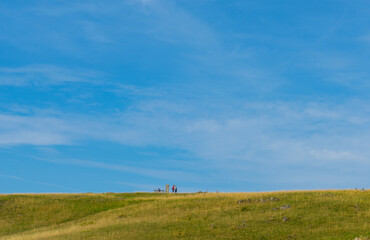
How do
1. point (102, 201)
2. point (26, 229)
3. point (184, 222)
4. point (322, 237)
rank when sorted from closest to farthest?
point (322, 237), point (184, 222), point (26, 229), point (102, 201)

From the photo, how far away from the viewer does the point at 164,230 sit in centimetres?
3291

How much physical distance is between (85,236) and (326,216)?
19.7 meters

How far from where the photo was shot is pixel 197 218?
37219mm

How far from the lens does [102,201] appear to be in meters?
56.8

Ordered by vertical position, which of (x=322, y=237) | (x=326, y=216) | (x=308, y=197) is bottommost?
(x=322, y=237)

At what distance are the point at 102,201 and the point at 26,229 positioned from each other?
12.7 metres

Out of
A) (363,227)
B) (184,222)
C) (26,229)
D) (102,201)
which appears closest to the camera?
(363,227)

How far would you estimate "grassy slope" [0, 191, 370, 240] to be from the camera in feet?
102

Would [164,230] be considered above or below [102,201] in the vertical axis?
below

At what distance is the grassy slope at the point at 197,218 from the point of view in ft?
102

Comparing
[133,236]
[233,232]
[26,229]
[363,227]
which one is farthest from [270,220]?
[26,229]

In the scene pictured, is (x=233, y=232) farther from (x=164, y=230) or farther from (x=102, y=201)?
(x=102, y=201)

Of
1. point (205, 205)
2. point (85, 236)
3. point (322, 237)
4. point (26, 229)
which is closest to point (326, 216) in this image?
point (322, 237)

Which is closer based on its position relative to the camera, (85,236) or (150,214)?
(85,236)
